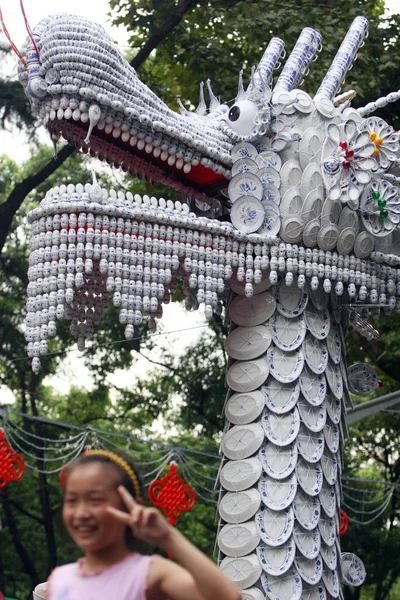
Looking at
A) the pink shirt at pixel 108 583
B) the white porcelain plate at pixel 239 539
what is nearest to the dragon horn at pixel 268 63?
the white porcelain plate at pixel 239 539

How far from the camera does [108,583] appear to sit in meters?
2.45

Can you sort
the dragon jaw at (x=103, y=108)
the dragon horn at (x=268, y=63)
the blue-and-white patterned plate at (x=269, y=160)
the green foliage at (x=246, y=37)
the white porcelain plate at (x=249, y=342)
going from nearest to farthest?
the dragon jaw at (x=103, y=108)
the white porcelain plate at (x=249, y=342)
the blue-and-white patterned plate at (x=269, y=160)
the dragon horn at (x=268, y=63)
the green foliage at (x=246, y=37)

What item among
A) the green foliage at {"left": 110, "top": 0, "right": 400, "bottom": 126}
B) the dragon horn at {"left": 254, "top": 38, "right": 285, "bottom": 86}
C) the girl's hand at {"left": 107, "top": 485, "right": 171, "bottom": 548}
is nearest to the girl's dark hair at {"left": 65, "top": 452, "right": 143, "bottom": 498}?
the girl's hand at {"left": 107, "top": 485, "right": 171, "bottom": 548}

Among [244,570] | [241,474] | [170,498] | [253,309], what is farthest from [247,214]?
[170,498]

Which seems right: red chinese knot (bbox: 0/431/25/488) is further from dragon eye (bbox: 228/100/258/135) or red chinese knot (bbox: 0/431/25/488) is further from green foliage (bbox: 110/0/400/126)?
green foliage (bbox: 110/0/400/126)

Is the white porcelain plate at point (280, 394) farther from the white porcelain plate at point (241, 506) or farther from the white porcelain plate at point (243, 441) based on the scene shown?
the white porcelain plate at point (241, 506)

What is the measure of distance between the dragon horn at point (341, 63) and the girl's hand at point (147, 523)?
4.32m

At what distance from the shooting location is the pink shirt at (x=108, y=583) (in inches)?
95.4

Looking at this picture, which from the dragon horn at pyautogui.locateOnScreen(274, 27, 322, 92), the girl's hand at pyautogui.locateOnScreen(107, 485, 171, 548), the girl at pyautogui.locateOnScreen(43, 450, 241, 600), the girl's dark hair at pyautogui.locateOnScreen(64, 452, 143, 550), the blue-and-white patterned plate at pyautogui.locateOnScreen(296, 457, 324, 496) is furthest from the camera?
the dragon horn at pyautogui.locateOnScreen(274, 27, 322, 92)

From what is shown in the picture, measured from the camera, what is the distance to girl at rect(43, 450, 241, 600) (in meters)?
2.38

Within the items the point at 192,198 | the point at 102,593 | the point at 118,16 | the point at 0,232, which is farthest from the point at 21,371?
the point at 102,593

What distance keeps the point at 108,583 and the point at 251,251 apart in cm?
343

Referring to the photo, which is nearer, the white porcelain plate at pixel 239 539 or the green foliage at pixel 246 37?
the white porcelain plate at pixel 239 539

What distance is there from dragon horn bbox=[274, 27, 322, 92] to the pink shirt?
4.18 m
